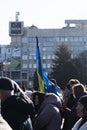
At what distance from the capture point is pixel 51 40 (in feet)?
423

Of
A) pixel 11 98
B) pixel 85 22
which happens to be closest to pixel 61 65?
pixel 85 22

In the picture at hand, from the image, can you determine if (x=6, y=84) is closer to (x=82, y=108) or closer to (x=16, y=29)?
(x=82, y=108)

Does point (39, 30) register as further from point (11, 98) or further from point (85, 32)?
point (11, 98)

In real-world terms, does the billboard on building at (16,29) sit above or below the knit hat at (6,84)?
below

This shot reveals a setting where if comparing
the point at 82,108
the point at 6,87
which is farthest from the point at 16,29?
the point at 6,87

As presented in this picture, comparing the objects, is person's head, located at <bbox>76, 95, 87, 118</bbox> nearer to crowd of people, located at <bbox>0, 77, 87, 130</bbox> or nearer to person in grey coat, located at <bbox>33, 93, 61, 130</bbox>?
crowd of people, located at <bbox>0, 77, 87, 130</bbox>

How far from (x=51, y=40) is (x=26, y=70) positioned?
31.2 ft

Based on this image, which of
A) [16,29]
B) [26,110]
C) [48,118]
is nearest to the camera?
[26,110]

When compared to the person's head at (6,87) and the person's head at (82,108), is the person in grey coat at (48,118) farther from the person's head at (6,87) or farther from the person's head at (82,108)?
the person's head at (6,87)

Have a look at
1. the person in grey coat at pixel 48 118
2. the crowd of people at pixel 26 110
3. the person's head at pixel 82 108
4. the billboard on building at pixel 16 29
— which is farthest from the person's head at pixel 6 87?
the billboard on building at pixel 16 29

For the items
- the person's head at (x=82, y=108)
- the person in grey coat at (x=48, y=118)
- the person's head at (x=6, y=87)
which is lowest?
the person in grey coat at (x=48, y=118)

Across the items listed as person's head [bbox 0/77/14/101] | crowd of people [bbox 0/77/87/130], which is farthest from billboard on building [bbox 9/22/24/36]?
person's head [bbox 0/77/14/101]

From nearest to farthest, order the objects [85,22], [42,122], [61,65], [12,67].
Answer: [42,122] → [61,65] → [12,67] → [85,22]

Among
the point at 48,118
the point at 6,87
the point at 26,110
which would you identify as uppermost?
the point at 6,87
